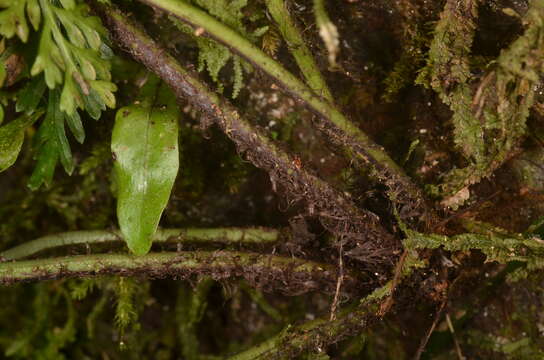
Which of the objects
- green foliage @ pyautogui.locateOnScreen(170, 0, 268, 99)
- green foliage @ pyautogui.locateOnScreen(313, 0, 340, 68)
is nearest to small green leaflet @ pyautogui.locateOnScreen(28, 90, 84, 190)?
green foliage @ pyautogui.locateOnScreen(170, 0, 268, 99)

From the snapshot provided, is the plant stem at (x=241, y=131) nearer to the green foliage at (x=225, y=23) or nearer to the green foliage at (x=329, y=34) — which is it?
the green foliage at (x=225, y=23)

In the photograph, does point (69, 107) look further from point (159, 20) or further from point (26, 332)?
point (26, 332)

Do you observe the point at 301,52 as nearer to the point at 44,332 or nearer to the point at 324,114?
the point at 324,114

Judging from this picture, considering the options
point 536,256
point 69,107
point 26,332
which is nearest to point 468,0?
point 536,256

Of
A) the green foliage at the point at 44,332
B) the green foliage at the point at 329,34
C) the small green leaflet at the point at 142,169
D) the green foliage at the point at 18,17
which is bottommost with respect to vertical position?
the green foliage at the point at 44,332

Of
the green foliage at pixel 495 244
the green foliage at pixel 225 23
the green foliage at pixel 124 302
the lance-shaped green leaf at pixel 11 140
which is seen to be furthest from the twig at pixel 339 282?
the lance-shaped green leaf at pixel 11 140
